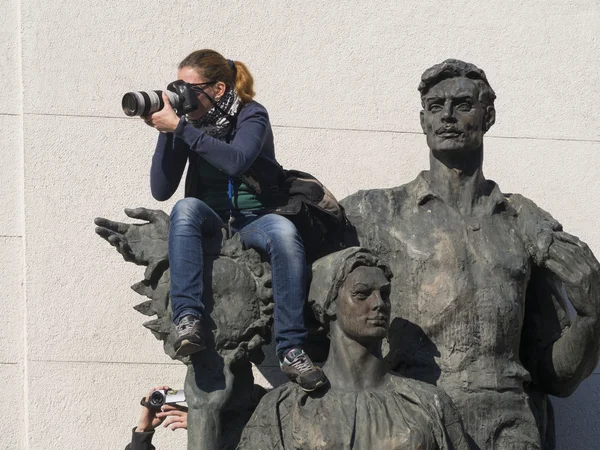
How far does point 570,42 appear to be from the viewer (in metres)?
9.47

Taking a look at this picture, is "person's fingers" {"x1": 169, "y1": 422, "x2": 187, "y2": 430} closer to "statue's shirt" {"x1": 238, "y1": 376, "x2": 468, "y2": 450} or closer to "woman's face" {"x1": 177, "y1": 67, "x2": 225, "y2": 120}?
"statue's shirt" {"x1": 238, "y1": 376, "x2": 468, "y2": 450}

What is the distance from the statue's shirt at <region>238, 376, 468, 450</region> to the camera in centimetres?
744

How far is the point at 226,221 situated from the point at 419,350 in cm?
86

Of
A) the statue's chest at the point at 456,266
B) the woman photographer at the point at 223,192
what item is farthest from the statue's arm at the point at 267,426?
the statue's chest at the point at 456,266

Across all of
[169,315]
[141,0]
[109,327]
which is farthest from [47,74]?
[169,315]

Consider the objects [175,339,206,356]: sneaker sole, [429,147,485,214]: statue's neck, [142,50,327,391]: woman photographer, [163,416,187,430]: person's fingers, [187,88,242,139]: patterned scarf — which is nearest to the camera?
[175,339,206,356]: sneaker sole

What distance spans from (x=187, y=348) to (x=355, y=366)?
625mm

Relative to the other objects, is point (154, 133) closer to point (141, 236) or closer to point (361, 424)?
point (141, 236)

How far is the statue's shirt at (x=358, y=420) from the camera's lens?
24.4ft

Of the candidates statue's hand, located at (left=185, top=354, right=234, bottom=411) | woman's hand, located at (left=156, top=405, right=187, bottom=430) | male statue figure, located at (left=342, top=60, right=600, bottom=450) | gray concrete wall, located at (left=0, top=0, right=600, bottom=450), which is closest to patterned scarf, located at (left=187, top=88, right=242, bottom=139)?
male statue figure, located at (left=342, top=60, right=600, bottom=450)

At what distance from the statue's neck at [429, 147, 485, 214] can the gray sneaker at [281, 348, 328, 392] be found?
0.97 meters

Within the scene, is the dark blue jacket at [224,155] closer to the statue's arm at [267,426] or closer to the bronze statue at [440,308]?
the bronze statue at [440,308]

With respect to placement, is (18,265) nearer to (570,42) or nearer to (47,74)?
(47,74)

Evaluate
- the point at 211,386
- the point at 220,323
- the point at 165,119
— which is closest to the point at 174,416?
the point at 211,386
